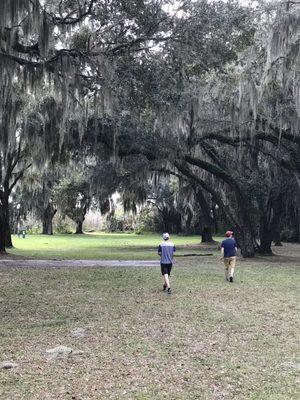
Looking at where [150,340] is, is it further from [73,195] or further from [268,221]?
[73,195]

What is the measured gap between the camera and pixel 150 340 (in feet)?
23.5

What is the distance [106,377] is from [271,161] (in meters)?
18.3

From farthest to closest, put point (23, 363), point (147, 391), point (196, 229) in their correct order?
point (196, 229)
point (23, 363)
point (147, 391)

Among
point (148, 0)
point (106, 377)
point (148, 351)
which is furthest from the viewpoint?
point (148, 0)

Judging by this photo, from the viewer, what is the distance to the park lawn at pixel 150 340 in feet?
17.1

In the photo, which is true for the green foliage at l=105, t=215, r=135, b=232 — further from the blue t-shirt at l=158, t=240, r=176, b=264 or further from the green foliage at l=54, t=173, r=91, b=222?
the blue t-shirt at l=158, t=240, r=176, b=264

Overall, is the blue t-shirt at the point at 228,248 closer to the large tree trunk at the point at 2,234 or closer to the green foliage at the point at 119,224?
the large tree trunk at the point at 2,234

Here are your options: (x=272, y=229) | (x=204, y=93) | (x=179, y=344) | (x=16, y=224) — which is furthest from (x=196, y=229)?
Result: (x=179, y=344)

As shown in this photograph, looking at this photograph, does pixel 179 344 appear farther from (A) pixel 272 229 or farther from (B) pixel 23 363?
(A) pixel 272 229

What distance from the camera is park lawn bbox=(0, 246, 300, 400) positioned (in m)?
5.21

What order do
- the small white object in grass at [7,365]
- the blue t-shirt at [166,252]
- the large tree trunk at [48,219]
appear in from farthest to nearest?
the large tree trunk at [48,219] < the blue t-shirt at [166,252] < the small white object in grass at [7,365]

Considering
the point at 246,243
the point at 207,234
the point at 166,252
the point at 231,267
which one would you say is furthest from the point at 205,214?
the point at 166,252

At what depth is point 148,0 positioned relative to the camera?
36.1 feet

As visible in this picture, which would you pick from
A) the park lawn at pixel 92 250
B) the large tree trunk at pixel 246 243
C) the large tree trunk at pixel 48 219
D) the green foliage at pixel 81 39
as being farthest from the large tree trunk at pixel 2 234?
the large tree trunk at pixel 48 219
